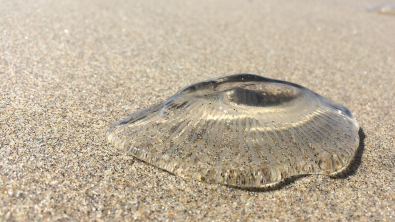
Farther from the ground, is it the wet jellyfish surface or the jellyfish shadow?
the wet jellyfish surface

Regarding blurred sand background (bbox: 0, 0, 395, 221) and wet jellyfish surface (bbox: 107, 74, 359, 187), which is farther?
wet jellyfish surface (bbox: 107, 74, 359, 187)

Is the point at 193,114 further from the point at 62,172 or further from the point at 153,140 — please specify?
the point at 62,172

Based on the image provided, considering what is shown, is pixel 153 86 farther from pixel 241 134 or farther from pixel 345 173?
pixel 345 173

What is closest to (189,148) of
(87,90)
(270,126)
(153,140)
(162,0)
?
(153,140)

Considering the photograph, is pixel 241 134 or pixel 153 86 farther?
pixel 153 86

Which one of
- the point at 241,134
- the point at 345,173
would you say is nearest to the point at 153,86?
the point at 241,134

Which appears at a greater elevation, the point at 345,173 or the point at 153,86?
the point at 153,86
